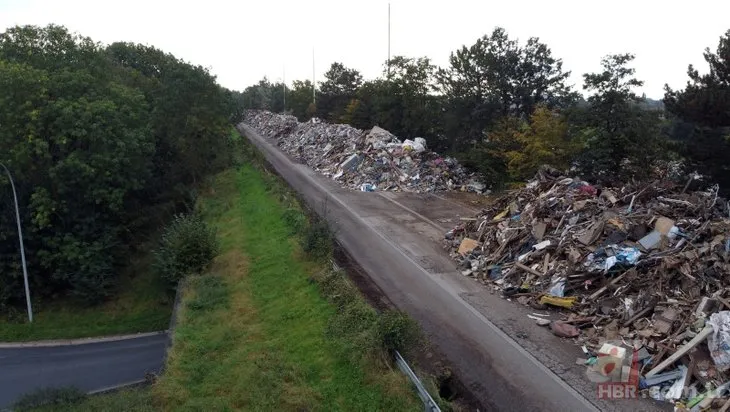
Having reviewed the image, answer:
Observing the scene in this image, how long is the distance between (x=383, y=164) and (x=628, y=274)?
75.2 ft

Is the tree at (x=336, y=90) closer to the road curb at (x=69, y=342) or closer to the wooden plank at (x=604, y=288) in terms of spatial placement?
the road curb at (x=69, y=342)

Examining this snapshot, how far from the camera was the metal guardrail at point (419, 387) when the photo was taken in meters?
9.09

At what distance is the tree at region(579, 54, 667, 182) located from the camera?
22.7 m

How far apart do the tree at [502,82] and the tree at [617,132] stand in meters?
8.92

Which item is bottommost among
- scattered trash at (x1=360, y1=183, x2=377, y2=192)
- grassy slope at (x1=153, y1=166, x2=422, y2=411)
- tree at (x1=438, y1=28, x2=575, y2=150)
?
grassy slope at (x1=153, y1=166, x2=422, y2=411)

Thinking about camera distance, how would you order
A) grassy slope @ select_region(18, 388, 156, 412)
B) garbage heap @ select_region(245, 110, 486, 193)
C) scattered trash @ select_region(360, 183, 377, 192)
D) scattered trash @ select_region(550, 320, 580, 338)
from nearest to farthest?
grassy slope @ select_region(18, 388, 156, 412)
scattered trash @ select_region(550, 320, 580, 338)
scattered trash @ select_region(360, 183, 377, 192)
garbage heap @ select_region(245, 110, 486, 193)

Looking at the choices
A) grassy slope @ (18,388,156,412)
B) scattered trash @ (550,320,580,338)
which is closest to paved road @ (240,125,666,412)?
scattered trash @ (550,320,580,338)

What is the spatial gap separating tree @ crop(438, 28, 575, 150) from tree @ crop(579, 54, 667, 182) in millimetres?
8919

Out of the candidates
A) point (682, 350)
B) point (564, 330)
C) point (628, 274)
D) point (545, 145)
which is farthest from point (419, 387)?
point (545, 145)

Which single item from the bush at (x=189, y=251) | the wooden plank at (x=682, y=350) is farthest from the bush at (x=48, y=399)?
the wooden plank at (x=682, y=350)

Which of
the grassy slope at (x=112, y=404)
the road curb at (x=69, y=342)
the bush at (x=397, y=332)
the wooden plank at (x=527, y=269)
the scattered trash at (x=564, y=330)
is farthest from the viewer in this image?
the road curb at (x=69, y=342)

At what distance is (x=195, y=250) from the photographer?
20266 mm

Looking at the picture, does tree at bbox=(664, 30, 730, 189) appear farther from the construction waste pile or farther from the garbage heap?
the garbage heap

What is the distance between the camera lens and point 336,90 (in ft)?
210
